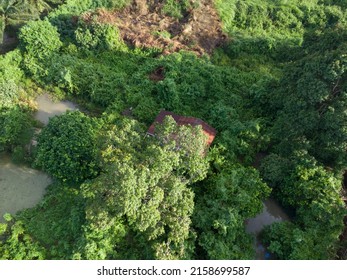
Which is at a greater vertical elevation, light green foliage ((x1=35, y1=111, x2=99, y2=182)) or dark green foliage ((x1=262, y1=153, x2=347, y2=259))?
dark green foliage ((x1=262, y1=153, x2=347, y2=259))

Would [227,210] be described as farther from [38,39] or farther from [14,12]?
[14,12]

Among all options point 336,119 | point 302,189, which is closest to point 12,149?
point 302,189

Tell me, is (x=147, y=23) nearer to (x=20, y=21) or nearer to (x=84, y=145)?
(x=20, y=21)

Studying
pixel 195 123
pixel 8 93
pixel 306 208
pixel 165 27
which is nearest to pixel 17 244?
pixel 8 93

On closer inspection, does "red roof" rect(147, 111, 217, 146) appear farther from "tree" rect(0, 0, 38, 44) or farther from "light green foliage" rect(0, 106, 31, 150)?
"tree" rect(0, 0, 38, 44)

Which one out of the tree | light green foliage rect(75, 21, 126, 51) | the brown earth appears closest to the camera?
the tree

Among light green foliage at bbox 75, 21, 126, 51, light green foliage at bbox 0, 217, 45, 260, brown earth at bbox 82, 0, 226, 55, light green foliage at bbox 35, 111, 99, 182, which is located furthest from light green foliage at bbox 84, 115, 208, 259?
brown earth at bbox 82, 0, 226, 55
